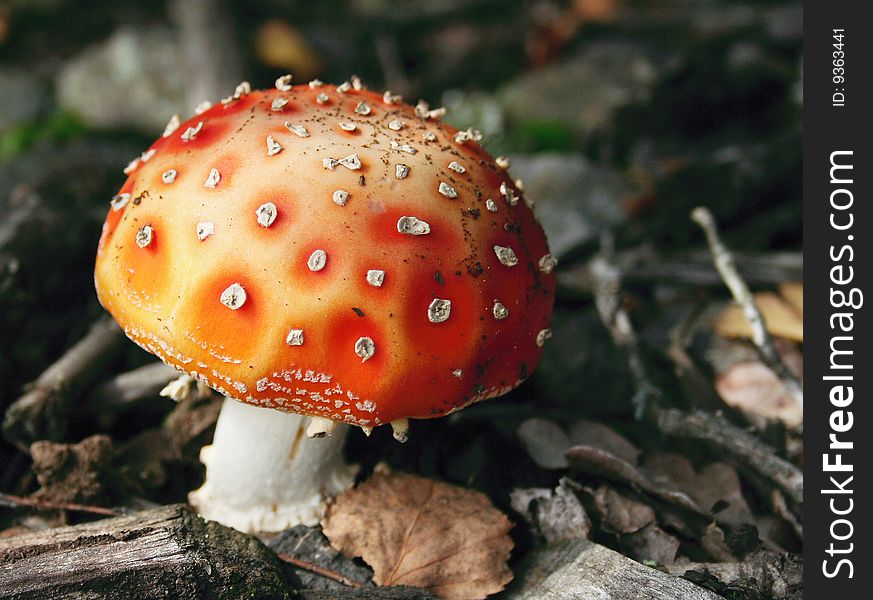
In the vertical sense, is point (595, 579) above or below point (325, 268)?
below

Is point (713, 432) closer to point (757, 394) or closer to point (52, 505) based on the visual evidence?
point (757, 394)

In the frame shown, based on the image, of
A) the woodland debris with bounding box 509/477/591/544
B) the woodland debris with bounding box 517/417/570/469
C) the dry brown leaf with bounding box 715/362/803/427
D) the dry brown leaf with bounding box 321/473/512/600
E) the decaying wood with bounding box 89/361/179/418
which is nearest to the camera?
the dry brown leaf with bounding box 321/473/512/600

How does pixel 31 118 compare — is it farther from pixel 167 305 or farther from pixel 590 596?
pixel 590 596

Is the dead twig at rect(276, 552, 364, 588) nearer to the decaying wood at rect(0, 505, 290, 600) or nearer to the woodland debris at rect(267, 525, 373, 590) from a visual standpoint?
the woodland debris at rect(267, 525, 373, 590)

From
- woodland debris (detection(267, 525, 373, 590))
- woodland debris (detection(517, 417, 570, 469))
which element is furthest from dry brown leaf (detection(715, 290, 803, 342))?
woodland debris (detection(267, 525, 373, 590))

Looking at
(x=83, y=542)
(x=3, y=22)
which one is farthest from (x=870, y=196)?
(x=3, y=22)

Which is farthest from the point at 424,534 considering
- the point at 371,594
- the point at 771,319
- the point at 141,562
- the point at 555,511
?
the point at 771,319
